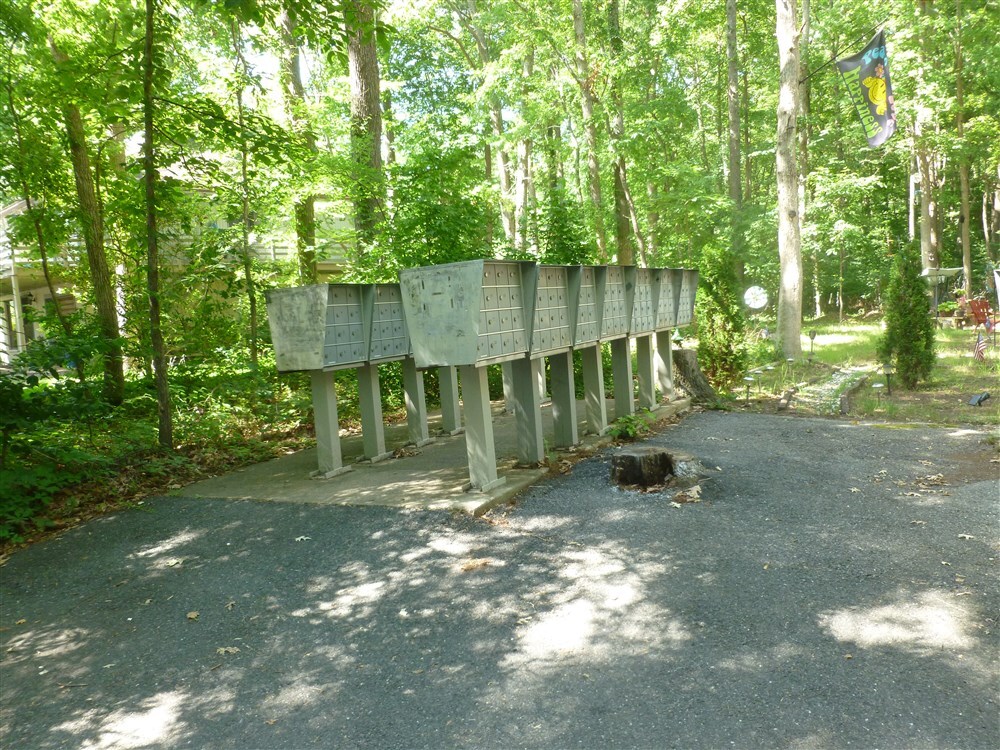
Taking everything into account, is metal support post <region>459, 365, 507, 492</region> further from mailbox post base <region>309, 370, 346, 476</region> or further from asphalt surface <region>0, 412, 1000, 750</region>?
mailbox post base <region>309, 370, 346, 476</region>

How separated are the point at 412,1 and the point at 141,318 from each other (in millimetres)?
12816

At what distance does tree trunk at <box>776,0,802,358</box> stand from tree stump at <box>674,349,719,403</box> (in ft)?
15.7

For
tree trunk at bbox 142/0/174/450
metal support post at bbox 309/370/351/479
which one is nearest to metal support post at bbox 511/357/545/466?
metal support post at bbox 309/370/351/479

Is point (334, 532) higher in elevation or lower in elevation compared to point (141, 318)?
lower

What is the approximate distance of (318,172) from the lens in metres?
10.5

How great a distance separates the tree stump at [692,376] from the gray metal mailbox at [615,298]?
259cm

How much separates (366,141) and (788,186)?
8.83m

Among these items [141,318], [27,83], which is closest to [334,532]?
[141,318]

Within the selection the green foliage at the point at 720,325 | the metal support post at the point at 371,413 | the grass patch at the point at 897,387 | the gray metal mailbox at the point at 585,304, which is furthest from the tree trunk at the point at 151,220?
the green foliage at the point at 720,325

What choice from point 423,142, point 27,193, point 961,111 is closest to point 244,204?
point 27,193

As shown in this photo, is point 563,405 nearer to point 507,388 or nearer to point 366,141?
point 507,388

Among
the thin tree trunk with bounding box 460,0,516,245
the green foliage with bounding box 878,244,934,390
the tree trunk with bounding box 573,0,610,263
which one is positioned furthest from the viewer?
the thin tree trunk with bounding box 460,0,516,245

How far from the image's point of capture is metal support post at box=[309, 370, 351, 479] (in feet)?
23.3

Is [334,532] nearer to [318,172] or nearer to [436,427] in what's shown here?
[436,427]
